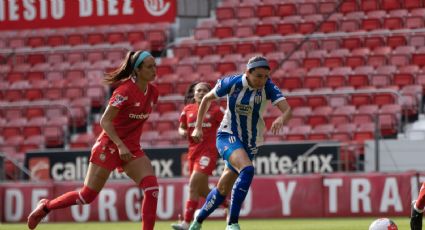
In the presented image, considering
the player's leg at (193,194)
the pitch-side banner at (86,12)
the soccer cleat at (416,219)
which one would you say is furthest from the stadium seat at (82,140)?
the soccer cleat at (416,219)

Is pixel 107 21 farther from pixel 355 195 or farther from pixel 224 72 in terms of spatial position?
pixel 355 195

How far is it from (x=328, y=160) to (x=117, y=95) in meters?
9.69

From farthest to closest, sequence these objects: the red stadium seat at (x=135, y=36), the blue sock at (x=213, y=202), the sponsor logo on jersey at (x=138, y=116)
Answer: the red stadium seat at (x=135, y=36) → the blue sock at (x=213, y=202) → the sponsor logo on jersey at (x=138, y=116)

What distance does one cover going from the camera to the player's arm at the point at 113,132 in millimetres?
10898

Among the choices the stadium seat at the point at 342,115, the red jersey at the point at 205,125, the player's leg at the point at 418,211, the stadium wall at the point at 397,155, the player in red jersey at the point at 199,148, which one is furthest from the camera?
the stadium seat at the point at 342,115

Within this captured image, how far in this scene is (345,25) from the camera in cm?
2642

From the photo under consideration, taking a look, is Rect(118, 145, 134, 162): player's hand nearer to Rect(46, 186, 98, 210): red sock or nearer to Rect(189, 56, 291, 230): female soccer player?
Rect(46, 186, 98, 210): red sock

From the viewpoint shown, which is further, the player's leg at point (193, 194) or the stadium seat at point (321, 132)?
the stadium seat at point (321, 132)

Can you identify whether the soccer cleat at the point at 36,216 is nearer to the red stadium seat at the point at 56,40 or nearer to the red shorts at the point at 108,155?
the red shorts at the point at 108,155

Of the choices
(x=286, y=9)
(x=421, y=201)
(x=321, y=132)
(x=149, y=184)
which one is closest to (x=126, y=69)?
(x=149, y=184)

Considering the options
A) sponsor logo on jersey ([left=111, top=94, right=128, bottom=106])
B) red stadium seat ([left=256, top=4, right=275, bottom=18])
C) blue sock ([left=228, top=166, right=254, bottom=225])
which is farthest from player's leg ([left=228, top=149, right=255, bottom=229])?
red stadium seat ([left=256, top=4, right=275, bottom=18])

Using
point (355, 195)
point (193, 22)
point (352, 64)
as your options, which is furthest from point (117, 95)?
point (193, 22)

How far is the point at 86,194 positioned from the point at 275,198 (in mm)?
8376

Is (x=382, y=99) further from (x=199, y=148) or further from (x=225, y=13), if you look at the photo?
(x=199, y=148)
